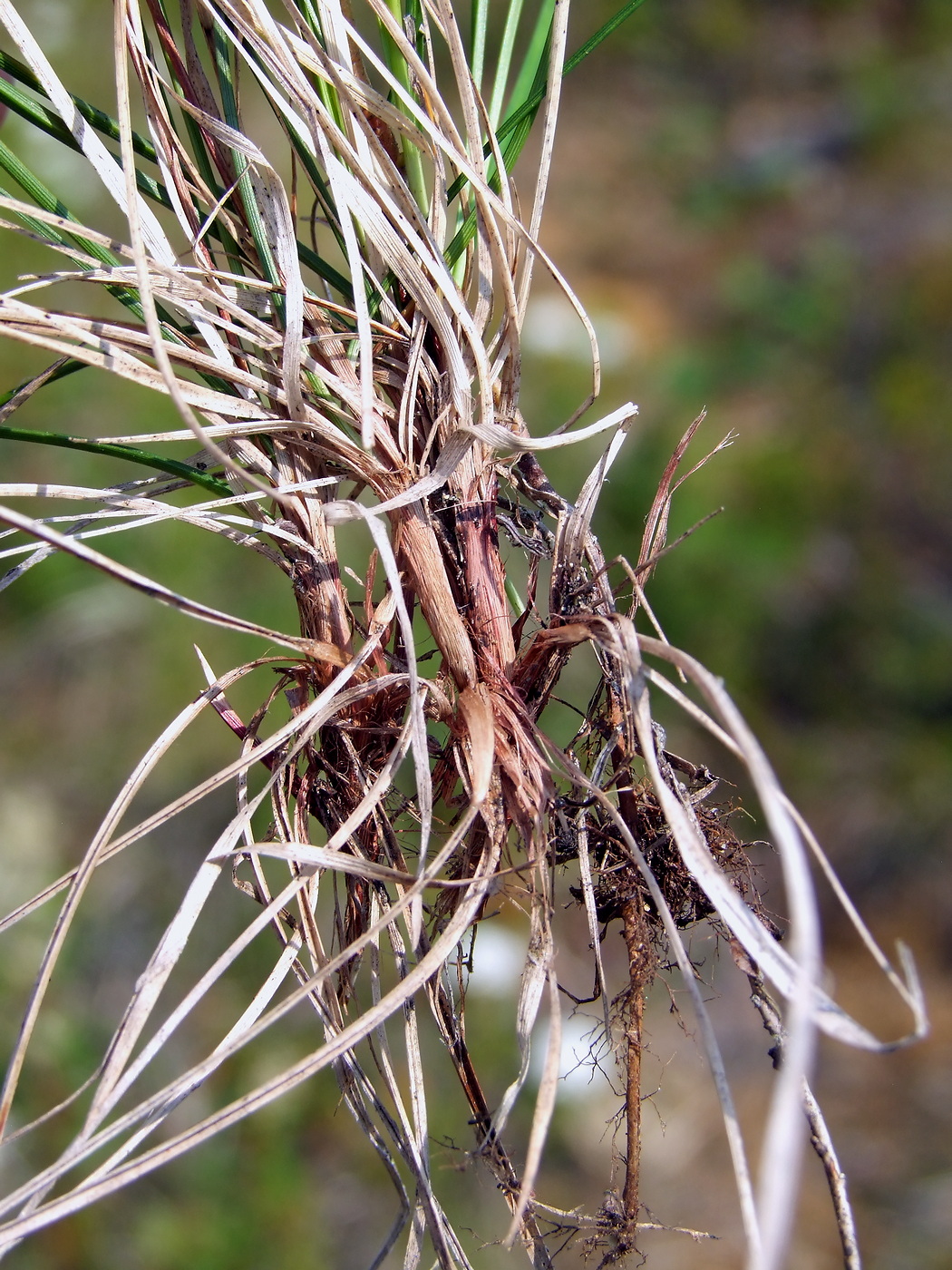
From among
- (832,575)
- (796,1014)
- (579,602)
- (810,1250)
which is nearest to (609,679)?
(579,602)

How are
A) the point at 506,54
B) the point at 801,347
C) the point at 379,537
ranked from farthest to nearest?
the point at 801,347
the point at 506,54
the point at 379,537

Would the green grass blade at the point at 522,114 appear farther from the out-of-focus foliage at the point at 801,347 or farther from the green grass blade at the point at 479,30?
the out-of-focus foliage at the point at 801,347

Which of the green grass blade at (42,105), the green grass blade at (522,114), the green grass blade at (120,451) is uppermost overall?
the green grass blade at (522,114)

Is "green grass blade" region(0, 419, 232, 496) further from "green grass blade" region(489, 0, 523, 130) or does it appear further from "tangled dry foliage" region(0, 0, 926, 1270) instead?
"green grass blade" region(489, 0, 523, 130)

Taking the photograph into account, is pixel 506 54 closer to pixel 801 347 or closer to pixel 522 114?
pixel 522 114

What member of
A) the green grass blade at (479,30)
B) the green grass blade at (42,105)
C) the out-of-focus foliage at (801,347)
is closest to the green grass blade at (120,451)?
the green grass blade at (42,105)

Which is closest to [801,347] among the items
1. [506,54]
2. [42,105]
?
[506,54]

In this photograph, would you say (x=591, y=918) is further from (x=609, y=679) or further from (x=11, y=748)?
(x=11, y=748)

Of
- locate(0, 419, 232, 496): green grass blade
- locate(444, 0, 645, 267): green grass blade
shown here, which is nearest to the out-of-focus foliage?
locate(444, 0, 645, 267): green grass blade
